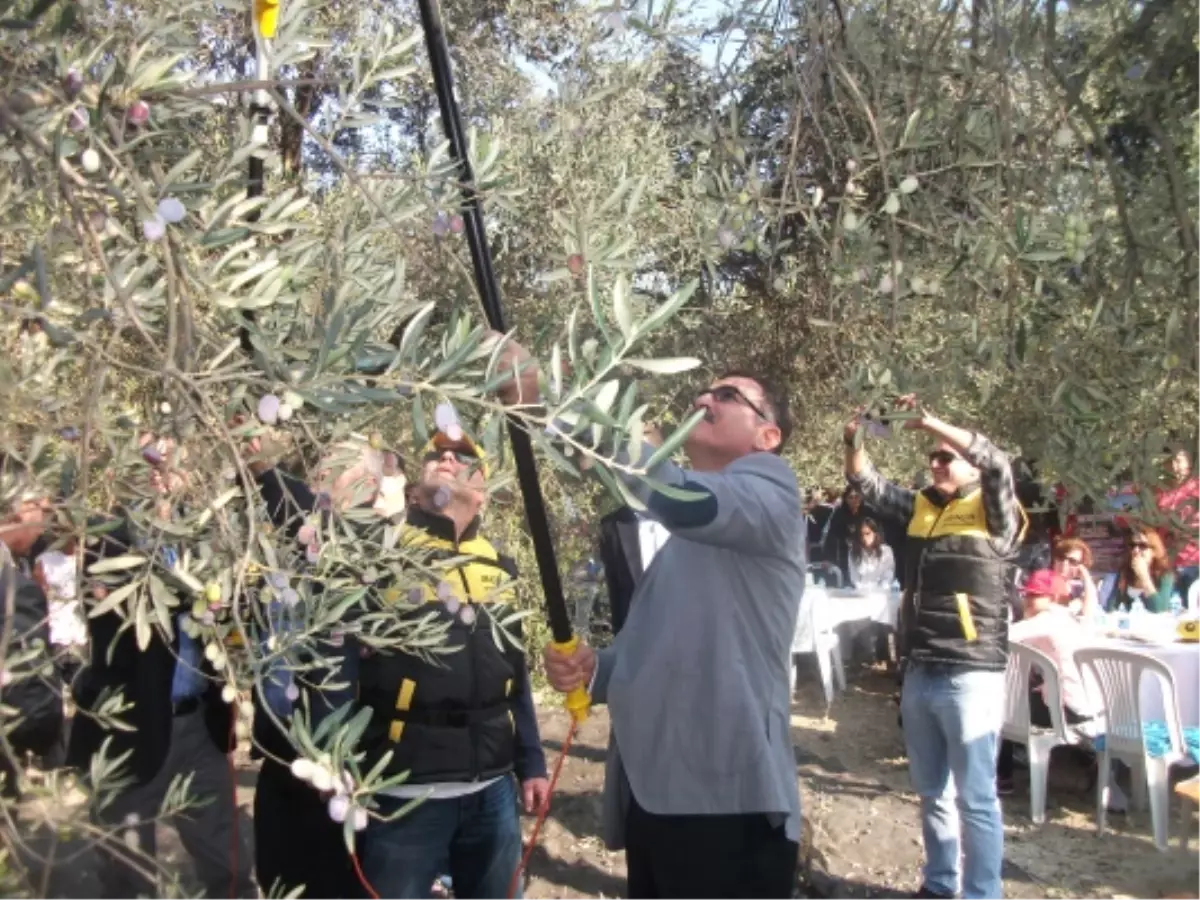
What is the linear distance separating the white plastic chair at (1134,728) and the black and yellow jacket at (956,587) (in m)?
1.55

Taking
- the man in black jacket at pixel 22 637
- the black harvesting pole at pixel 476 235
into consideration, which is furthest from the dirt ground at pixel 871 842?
the black harvesting pole at pixel 476 235

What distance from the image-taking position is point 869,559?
11734 mm

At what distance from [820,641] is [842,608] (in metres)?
0.64

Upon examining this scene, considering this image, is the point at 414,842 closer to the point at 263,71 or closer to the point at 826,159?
the point at 826,159

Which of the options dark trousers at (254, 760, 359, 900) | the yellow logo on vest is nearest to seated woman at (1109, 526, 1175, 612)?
the yellow logo on vest

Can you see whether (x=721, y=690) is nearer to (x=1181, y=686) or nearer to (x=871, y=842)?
(x=871, y=842)

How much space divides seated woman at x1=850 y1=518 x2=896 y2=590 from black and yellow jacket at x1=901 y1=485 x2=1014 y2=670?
20.6 ft

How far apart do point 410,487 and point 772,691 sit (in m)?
1.46

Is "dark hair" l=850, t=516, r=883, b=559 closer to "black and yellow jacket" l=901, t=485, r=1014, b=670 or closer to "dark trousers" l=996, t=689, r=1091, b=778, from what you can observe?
"dark trousers" l=996, t=689, r=1091, b=778

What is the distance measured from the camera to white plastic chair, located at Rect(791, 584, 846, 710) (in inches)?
385

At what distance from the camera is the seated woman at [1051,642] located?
6789mm

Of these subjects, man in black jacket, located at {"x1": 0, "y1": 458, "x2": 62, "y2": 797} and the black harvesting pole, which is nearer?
man in black jacket, located at {"x1": 0, "y1": 458, "x2": 62, "y2": 797}

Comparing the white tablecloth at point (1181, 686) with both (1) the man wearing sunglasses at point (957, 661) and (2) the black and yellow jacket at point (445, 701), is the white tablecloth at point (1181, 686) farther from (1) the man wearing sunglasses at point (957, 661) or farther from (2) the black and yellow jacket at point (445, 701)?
(2) the black and yellow jacket at point (445, 701)

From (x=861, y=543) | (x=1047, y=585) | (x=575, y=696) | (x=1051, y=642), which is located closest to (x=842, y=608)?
(x=861, y=543)
